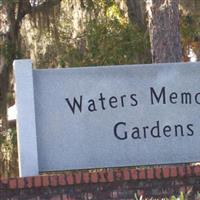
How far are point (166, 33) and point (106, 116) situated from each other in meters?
3.16

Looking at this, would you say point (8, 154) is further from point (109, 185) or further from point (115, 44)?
point (109, 185)

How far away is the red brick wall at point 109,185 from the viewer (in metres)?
7.91

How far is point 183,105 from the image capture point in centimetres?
877

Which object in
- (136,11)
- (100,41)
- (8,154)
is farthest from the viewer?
(136,11)

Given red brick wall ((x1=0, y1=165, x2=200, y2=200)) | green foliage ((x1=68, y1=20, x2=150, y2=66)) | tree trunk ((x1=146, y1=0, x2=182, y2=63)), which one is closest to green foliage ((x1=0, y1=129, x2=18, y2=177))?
green foliage ((x1=68, y1=20, x2=150, y2=66))

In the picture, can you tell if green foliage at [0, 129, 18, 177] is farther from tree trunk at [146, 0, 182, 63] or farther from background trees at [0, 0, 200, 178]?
tree trunk at [146, 0, 182, 63]

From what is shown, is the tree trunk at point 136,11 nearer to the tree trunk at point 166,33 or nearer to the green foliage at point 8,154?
the green foliage at point 8,154

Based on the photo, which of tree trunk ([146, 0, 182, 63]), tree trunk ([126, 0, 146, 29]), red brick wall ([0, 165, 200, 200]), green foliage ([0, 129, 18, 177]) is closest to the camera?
red brick wall ([0, 165, 200, 200])

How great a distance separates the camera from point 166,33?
37.1ft

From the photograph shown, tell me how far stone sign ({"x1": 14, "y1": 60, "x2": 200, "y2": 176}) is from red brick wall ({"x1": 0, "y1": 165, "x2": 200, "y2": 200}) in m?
0.46

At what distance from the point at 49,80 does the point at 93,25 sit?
7612mm

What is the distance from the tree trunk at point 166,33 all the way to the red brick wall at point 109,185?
3.37m

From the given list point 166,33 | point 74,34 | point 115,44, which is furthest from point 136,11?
point 166,33

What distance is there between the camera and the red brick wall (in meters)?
7.91
